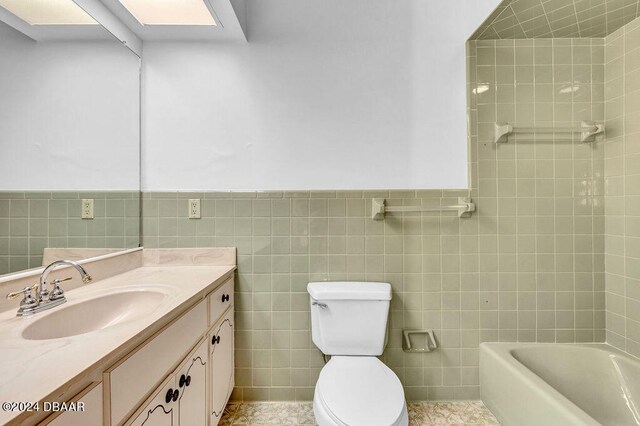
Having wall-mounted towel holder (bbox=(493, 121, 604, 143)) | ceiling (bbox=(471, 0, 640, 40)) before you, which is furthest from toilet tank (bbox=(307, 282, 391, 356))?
ceiling (bbox=(471, 0, 640, 40))

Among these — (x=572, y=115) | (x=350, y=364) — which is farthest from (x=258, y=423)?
(x=572, y=115)

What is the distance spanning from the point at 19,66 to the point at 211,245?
1.10 m

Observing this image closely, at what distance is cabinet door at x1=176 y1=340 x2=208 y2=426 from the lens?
1.12m

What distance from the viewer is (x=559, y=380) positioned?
1670 millimetres

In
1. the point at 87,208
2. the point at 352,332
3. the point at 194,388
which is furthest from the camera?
the point at 352,332

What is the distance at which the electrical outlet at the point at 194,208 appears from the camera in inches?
69.7

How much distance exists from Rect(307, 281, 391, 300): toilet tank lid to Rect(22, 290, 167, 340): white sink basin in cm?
75

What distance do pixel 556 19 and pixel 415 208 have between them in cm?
128

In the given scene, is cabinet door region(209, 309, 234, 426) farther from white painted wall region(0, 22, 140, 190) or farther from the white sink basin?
white painted wall region(0, 22, 140, 190)

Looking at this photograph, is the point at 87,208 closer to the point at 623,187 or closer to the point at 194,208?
the point at 194,208

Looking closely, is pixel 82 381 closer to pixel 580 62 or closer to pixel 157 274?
pixel 157 274

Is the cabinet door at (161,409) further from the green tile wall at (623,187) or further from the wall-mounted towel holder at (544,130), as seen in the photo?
the green tile wall at (623,187)

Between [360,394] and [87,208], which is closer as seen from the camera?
[360,394]

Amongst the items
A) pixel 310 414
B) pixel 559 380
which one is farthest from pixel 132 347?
pixel 559 380
